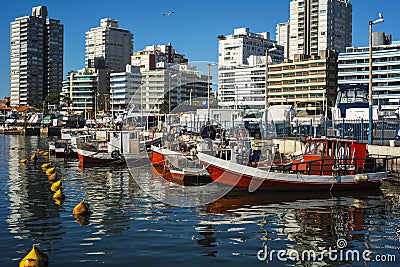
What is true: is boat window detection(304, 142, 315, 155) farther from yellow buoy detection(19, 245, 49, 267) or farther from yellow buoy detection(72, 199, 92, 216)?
yellow buoy detection(19, 245, 49, 267)

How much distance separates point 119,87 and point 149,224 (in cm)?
18226

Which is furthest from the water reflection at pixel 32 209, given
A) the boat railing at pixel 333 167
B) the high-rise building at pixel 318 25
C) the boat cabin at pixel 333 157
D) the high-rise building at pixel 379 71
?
the high-rise building at pixel 318 25

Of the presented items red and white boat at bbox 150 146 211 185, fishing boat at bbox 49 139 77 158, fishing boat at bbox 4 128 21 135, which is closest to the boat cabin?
red and white boat at bbox 150 146 211 185

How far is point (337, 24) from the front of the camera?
182500mm

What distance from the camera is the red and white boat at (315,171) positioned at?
24.5 metres

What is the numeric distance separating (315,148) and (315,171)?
1.61 metres

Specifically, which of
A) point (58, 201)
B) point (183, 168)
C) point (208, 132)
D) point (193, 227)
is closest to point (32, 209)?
point (58, 201)

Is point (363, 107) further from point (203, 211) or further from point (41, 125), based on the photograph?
point (41, 125)

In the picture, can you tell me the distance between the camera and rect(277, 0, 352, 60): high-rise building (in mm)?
178375

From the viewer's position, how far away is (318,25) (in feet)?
587

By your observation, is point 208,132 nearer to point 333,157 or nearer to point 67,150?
point 333,157

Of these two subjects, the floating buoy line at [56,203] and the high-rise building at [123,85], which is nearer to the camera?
the floating buoy line at [56,203]

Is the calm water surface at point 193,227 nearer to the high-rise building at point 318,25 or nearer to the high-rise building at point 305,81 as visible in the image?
the high-rise building at point 305,81

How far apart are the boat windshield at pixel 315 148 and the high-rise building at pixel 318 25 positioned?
506 feet
